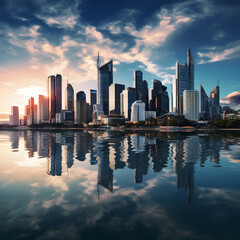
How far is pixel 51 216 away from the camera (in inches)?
516

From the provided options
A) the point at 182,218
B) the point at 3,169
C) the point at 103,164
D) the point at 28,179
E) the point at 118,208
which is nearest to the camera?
the point at 182,218

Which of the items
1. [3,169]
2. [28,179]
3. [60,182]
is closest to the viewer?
[60,182]

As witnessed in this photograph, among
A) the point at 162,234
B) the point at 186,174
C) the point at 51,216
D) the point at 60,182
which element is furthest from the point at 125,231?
the point at 186,174

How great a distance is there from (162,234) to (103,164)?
1903 centimetres

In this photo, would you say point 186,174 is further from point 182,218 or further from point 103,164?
point 103,164

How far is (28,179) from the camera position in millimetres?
21875

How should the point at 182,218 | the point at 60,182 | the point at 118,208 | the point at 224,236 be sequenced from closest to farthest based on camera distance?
1. the point at 224,236
2. the point at 182,218
3. the point at 118,208
4. the point at 60,182

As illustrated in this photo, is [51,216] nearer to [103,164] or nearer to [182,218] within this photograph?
[182,218]

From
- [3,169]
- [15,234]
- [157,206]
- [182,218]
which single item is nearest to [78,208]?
[15,234]

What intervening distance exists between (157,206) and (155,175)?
8.59 m

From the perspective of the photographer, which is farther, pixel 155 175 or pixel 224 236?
pixel 155 175

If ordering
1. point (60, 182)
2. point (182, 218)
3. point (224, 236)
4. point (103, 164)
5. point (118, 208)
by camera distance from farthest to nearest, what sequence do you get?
1. point (103, 164)
2. point (60, 182)
3. point (118, 208)
4. point (182, 218)
5. point (224, 236)

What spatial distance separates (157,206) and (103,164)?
52.3 ft

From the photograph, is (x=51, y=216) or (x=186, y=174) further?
(x=186, y=174)
